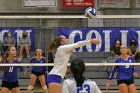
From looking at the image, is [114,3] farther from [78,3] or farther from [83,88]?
[83,88]

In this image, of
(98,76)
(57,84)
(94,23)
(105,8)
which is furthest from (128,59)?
(105,8)

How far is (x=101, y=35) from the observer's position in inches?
434

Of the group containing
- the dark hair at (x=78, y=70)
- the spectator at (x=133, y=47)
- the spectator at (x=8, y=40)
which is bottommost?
the spectator at (x=133, y=47)

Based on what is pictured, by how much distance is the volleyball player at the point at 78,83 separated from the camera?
3.72 m

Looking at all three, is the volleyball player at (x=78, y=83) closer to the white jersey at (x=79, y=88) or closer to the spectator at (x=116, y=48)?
the white jersey at (x=79, y=88)

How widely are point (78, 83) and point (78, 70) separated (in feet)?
0.42

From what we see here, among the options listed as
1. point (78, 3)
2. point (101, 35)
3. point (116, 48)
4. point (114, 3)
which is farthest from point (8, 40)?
point (114, 3)

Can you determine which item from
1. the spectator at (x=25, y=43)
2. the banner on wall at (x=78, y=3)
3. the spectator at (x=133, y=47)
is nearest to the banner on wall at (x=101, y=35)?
the spectator at (x=133, y=47)

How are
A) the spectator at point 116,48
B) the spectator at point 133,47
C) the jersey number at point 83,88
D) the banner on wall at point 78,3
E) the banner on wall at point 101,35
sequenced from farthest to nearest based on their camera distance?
the banner on wall at point 78,3 → the spectator at point 133,47 → the banner on wall at point 101,35 → the spectator at point 116,48 → the jersey number at point 83,88

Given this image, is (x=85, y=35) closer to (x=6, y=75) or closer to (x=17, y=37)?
(x=17, y=37)

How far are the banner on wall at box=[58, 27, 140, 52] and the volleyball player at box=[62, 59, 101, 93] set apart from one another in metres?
7.03

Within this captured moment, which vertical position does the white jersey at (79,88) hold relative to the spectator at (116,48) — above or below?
above

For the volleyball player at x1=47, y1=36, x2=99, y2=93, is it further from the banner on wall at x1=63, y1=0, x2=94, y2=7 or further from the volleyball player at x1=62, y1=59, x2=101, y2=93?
the banner on wall at x1=63, y1=0, x2=94, y2=7

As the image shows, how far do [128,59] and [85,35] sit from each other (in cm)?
367
